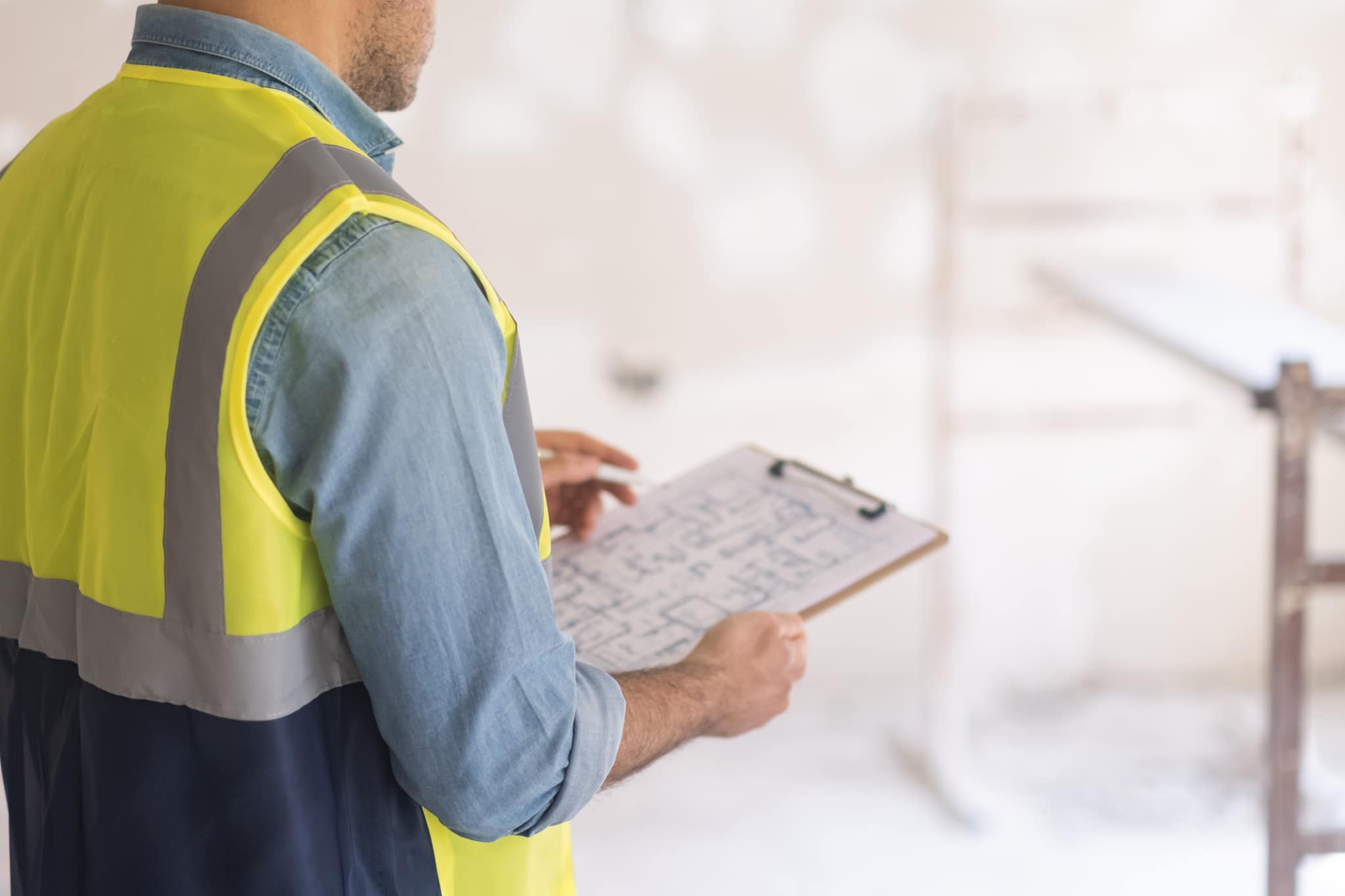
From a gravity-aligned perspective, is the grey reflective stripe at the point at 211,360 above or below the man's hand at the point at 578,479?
above

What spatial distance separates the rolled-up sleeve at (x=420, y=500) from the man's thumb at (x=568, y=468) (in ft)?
1.61

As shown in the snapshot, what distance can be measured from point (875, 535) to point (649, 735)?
323 millimetres

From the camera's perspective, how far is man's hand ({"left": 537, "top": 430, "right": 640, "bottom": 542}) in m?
1.21

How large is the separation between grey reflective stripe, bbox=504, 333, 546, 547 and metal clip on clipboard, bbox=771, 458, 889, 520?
402 mm

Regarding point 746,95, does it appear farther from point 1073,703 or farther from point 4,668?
point 4,668

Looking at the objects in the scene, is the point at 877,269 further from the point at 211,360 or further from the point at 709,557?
the point at 211,360

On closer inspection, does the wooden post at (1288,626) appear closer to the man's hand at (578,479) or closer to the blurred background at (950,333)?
the man's hand at (578,479)

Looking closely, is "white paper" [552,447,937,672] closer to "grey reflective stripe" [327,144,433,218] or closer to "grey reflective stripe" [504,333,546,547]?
"grey reflective stripe" [504,333,546,547]

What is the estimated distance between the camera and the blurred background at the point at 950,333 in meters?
2.41

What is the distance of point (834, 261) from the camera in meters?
2.67

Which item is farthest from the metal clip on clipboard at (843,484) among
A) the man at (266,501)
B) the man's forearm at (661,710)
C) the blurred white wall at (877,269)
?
the blurred white wall at (877,269)

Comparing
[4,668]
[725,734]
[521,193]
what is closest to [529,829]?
[725,734]

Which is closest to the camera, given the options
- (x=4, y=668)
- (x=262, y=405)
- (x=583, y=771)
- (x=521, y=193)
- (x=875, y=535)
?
(x=262, y=405)

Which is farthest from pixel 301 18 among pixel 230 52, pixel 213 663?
pixel 213 663
